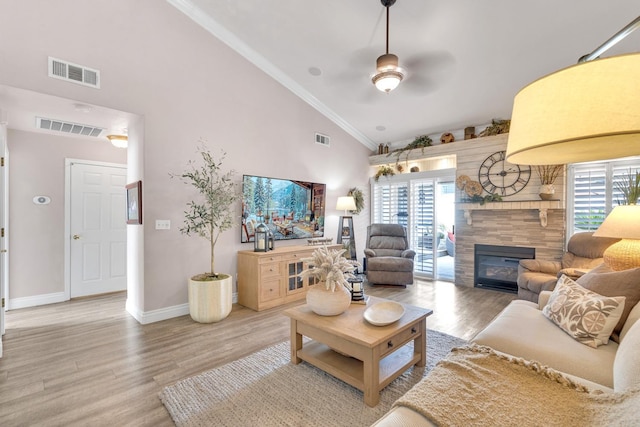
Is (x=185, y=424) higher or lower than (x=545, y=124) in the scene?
lower

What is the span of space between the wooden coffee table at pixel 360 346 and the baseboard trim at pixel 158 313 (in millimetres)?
1931

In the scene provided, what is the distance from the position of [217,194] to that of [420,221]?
398 cm

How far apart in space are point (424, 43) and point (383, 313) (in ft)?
10.4

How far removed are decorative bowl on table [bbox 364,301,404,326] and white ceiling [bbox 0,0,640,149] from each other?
3007mm

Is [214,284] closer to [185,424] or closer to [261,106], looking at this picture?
[185,424]

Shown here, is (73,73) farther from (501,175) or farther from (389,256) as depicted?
(501,175)

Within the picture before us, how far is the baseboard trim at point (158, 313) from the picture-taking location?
3467 millimetres

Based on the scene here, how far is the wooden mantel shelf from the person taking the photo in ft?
14.3

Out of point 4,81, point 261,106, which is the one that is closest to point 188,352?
point 4,81

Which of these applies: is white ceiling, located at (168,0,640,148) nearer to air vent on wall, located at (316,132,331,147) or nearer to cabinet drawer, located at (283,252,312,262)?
air vent on wall, located at (316,132,331,147)

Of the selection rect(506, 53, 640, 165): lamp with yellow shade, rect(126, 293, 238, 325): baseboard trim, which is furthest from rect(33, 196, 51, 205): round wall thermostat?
rect(506, 53, 640, 165): lamp with yellow shade

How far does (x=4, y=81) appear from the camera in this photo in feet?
8.66

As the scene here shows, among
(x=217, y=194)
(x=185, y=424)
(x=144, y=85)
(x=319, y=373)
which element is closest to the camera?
(x=185, y=424)

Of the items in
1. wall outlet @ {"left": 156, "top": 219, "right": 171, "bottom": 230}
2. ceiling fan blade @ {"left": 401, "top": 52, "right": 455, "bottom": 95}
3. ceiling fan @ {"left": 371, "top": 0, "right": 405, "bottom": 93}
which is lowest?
wall outlet @ {"left": 156, "top": 219, "right": 171, "bottom": 230}
